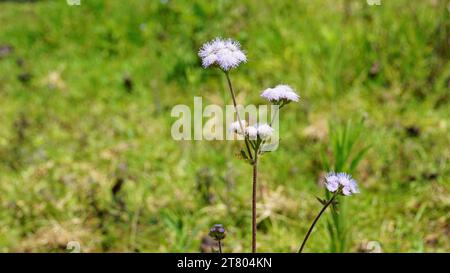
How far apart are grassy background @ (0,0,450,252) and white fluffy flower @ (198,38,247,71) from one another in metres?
1.22

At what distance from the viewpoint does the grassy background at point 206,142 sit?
274 cm

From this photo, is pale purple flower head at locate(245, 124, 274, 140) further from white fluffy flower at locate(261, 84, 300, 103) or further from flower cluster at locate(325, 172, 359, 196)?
flower cluster at locate(325, 172, 359, 196)

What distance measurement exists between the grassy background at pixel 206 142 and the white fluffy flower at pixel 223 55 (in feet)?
3.99

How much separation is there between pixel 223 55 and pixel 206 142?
82.7 inches

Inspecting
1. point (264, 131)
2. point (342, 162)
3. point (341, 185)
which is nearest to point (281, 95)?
point (264, 131)

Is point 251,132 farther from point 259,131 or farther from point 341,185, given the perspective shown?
point 341,185

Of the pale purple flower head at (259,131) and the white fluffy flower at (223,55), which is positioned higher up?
the white fluffy flower at (223,55)

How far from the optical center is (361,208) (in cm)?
273

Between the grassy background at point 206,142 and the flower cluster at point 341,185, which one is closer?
the flower cluster at point 341,185

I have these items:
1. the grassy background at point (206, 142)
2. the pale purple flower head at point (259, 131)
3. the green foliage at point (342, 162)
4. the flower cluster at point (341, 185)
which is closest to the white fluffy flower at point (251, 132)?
the pale purple flower head at point (259, 131)

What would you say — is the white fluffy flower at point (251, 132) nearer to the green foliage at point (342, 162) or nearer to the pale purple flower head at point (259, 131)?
the pale purple flower head at point (259, 131)

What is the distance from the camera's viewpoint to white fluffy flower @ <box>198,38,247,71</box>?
1425mm

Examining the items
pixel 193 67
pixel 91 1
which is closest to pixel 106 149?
pixel 193 67

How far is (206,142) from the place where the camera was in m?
3.51
